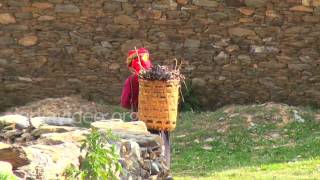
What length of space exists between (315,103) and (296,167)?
3.67 m

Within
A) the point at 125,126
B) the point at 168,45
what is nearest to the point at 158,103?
the point at 125,126

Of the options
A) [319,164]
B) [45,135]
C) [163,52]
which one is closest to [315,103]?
[163,52]

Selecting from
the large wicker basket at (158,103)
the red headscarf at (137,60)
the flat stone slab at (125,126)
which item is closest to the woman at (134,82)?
the red headscarf at (137,60)

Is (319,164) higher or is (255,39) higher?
(255,39)

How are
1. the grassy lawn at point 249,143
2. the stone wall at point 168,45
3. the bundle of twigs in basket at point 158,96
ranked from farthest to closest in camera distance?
the stone wall at point 168,45 → the grassy lawn at point 249,143 → the bundle of twigs in basket at point 158,96

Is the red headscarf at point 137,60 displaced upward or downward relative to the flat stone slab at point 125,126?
upward

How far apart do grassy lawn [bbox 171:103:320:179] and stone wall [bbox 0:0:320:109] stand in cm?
59

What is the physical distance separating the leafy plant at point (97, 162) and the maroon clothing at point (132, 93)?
2.28 meters

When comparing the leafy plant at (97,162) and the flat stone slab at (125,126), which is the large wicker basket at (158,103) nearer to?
the flat stone slab at (125,126)

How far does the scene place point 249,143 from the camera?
31.6ft

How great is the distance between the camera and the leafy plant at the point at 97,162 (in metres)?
4.47

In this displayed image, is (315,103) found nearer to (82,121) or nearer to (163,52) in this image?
(163,52)

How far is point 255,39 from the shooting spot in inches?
454

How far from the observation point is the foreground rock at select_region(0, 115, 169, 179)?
13.9 ft
